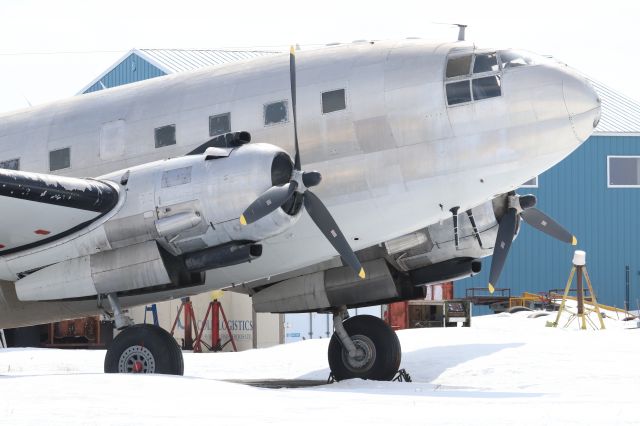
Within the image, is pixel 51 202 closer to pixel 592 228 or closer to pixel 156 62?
pixel 592 228

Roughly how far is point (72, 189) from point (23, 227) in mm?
1184

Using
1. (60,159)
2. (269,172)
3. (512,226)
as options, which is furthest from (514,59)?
(60,159)

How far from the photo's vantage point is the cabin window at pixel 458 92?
1666 centimetres

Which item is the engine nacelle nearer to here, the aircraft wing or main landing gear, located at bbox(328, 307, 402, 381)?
the aircraft wing

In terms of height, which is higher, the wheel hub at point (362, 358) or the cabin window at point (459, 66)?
the cabin window at point (459, 66)

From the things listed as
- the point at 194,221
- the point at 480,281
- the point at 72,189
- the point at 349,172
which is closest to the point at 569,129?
the point at 349,172

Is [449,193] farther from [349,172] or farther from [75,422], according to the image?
[75,422]

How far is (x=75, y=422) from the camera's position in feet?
34.0

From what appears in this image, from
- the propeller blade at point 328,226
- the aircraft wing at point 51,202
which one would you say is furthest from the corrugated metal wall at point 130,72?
the propeller blade at point 328,226

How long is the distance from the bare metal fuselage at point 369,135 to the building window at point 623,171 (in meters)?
33.7

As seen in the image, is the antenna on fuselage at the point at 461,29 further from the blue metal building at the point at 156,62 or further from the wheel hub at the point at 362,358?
the blue metal building at the point at 156,62

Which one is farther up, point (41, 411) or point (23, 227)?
point (23, 227)

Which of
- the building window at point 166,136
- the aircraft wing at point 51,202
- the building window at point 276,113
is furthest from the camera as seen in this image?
the building window at point 166,136

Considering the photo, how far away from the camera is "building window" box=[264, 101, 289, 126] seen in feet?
57.0
